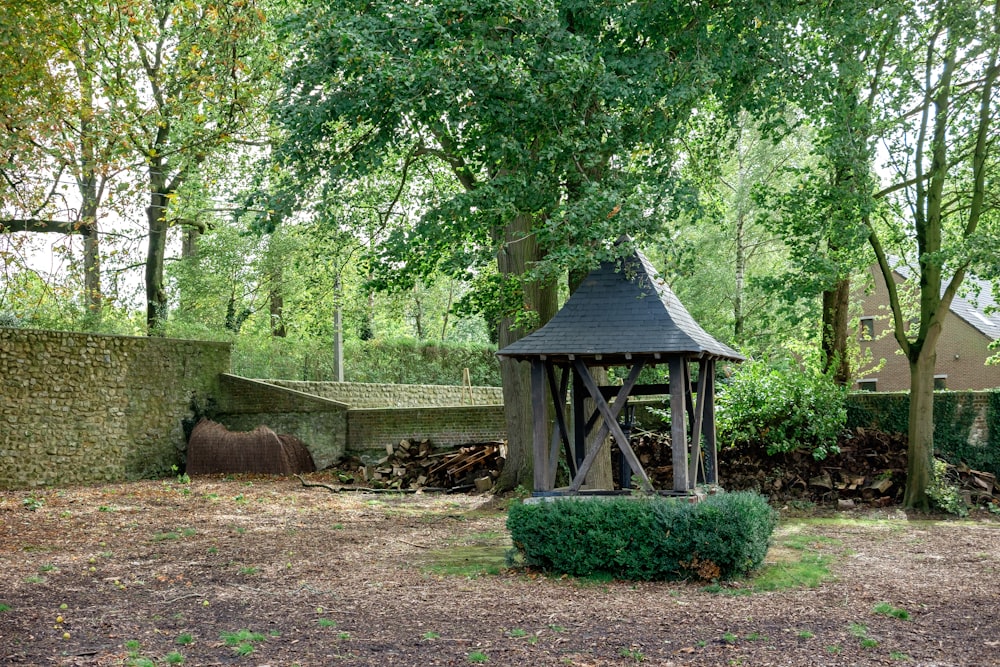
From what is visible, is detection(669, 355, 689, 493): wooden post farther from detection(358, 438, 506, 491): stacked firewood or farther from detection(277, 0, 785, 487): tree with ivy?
detection(358, 438, 506, 491): stacked firewood

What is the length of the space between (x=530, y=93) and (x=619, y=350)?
285cm

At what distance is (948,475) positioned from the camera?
13.9 meters

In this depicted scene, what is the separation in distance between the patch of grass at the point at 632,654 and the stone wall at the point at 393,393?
51.4ft

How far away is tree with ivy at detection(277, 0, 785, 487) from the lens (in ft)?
29.9

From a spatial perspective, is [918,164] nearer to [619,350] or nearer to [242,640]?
[619,350]

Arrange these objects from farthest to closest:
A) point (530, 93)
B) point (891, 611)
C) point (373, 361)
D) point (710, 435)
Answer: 1. point (373, 361)
2. point (710, 435)
3. point (530, 93)
4. point (891, 611)

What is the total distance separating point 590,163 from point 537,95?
936 mm

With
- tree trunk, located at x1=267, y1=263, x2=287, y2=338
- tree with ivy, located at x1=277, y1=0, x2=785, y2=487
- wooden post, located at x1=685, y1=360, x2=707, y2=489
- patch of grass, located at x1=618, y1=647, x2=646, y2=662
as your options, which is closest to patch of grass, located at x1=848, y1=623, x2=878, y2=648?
patch of grass, located at x1=618, y1=647, x2=646, y2=662

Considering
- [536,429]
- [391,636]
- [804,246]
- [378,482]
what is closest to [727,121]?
[804,246]

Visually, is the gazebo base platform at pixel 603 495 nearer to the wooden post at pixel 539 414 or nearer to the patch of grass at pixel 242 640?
the wooden post at pixel 539 414

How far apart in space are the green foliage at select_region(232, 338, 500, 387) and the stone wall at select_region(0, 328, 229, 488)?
4.28 m

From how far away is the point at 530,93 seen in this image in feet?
30.0

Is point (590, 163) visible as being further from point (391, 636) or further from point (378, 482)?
point (378, 482)

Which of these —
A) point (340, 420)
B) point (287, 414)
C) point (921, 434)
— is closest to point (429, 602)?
point (921, 434)
